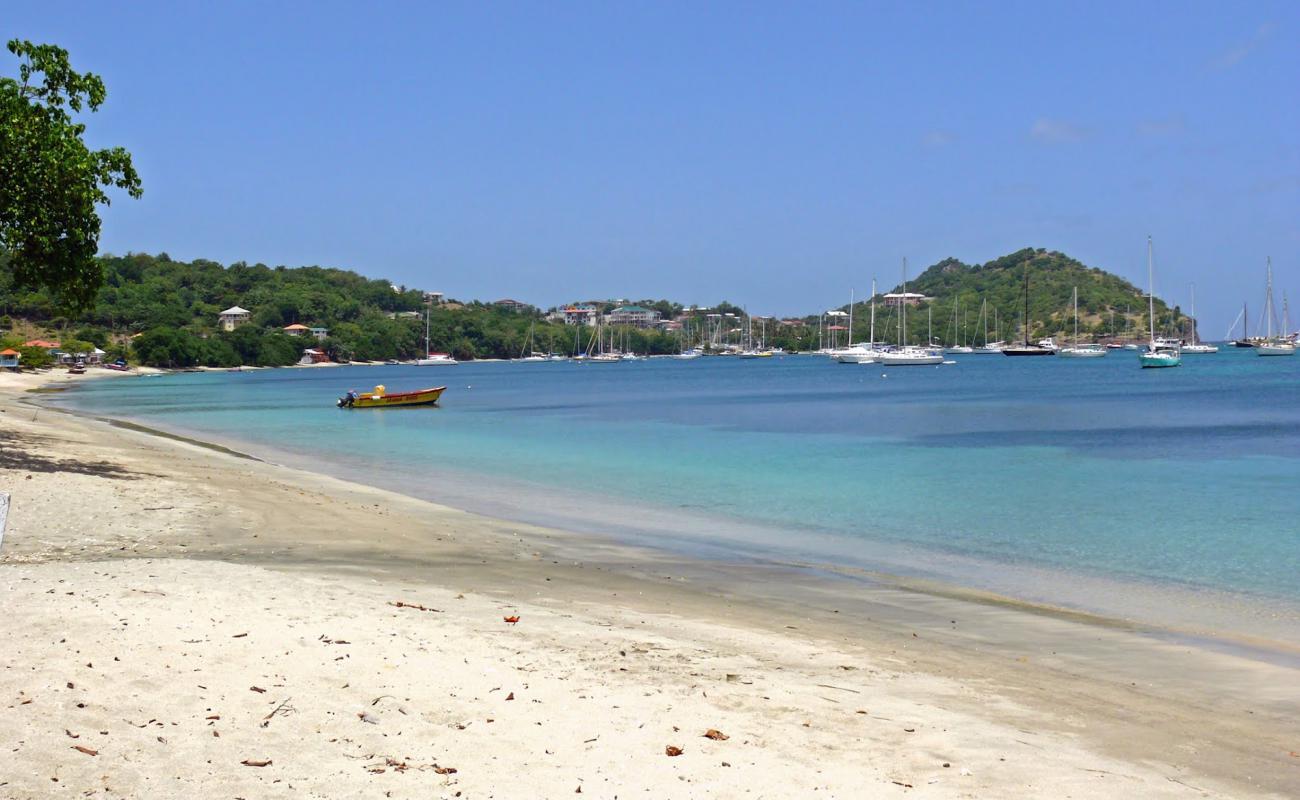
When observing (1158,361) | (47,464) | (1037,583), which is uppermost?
(1158,361)

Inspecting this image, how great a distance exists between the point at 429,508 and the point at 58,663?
45.6 feet

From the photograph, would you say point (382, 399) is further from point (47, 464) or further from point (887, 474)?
point (47, 464)

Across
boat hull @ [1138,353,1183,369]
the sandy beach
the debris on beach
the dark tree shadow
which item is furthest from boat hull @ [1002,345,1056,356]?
the debris on beach

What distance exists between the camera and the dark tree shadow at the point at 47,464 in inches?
800

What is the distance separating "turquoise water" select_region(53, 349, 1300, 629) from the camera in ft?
57.9

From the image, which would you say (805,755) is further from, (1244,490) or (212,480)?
(1244,490)

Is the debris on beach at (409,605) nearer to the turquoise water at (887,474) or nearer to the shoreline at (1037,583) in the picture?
the shoreline at (1037,583)

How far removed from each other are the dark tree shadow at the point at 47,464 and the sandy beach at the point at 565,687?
713cm

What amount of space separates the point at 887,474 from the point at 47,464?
1999 cm

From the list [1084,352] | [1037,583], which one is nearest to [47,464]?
[1037,583]

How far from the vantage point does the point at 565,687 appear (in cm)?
792

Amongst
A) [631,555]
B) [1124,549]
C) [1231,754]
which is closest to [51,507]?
[631,555]

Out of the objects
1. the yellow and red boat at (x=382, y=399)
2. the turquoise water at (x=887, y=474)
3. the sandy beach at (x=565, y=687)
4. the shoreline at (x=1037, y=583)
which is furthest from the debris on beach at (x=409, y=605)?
the yellow and red boat at (x=382, y=399)

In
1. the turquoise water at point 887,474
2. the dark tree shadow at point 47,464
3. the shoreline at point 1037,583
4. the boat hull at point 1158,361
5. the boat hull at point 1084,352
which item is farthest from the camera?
the boat hull at point 1084,352
